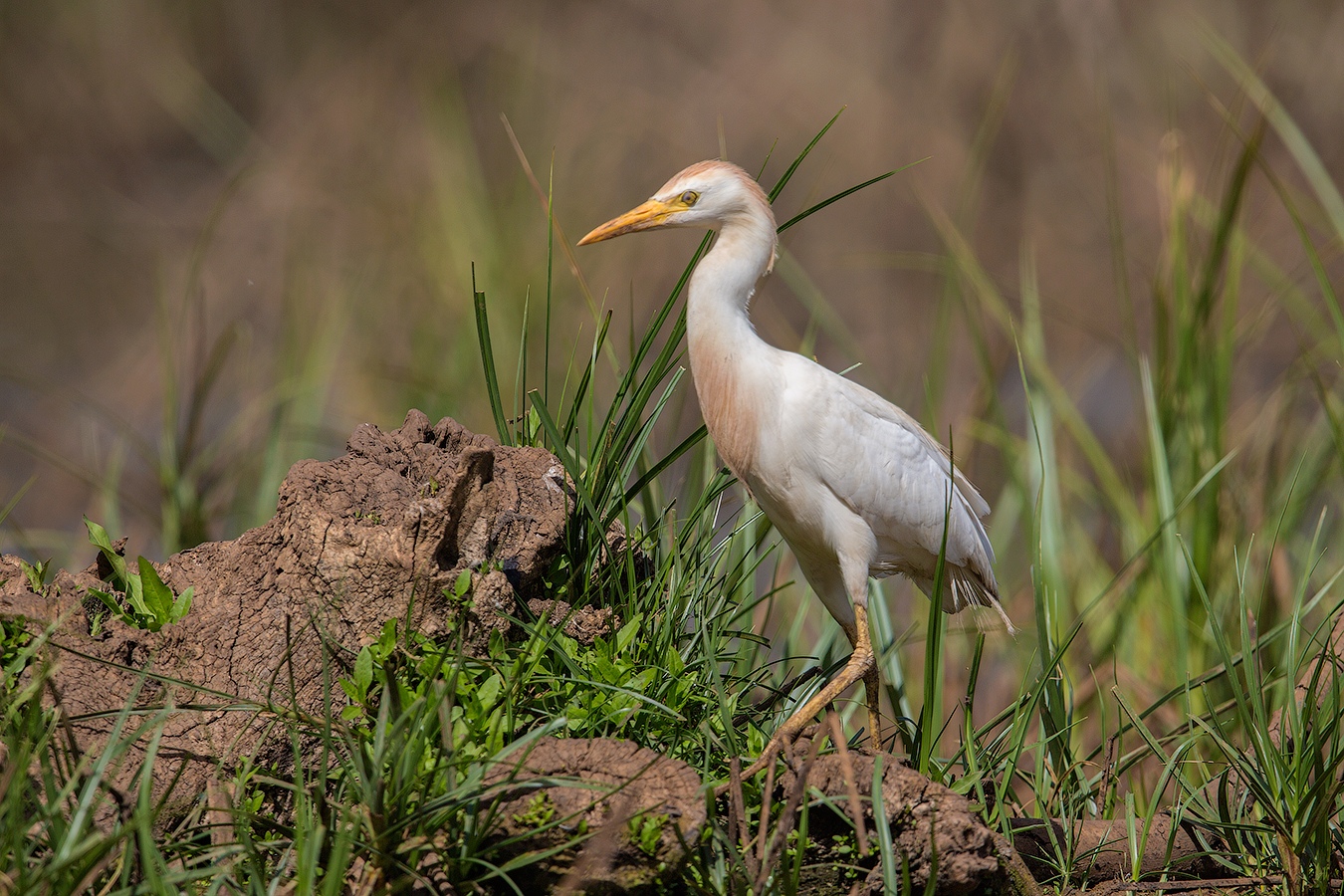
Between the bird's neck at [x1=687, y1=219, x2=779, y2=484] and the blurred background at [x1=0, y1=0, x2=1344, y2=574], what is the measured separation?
414cm

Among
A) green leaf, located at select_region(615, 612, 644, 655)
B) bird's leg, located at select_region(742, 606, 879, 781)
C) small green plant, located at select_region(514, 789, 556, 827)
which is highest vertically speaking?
green leaf, located at select_region(615, 612, 644, 655)

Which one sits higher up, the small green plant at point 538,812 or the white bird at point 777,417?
the white bird at point 777,417

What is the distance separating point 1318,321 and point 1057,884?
2537 millimetres

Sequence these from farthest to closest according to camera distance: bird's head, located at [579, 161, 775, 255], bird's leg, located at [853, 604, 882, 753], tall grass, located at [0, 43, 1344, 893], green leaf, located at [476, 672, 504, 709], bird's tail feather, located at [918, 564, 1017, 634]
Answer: bird's tail feather, located at [918, 564, 1017, 634], bird's head, located at [579, 161, 775, 255], bird's leg, located at [853, 604, 882, 753], green leaf, located at [476, 672, 504, 709], tall grass, located at [0, 43, 1344, 893]

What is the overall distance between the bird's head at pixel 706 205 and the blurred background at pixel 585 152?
13.1ft

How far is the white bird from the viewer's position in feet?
10.1

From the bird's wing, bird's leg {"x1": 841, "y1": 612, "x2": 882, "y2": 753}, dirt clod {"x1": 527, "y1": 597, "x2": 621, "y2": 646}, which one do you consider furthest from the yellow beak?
bird's leg {"x1": 841, "y1": 612, "x2": 882, "y2": 753}

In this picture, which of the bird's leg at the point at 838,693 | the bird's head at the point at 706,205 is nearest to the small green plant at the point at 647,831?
the bird's leg at the point at 838,693

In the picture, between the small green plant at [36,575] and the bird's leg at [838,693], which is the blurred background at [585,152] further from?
the small green plant at [36,575]

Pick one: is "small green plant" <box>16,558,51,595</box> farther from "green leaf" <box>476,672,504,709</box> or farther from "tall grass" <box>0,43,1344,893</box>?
"green leaf" <box>476,672,504,709</box>

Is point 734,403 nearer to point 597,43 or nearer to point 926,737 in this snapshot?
point 926,737

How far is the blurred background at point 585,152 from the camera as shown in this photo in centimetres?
785

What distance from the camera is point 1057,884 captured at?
2529 millimetres

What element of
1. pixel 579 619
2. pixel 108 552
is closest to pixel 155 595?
pixel 108 552
